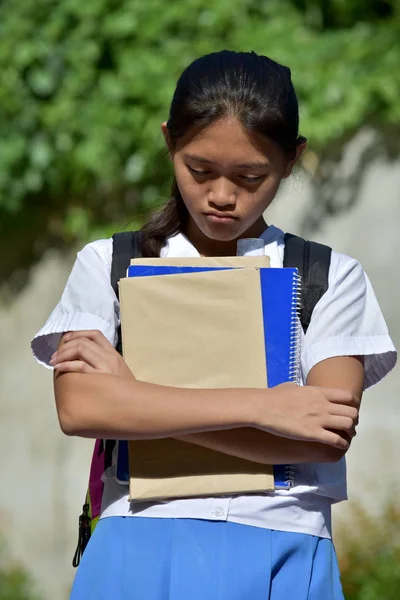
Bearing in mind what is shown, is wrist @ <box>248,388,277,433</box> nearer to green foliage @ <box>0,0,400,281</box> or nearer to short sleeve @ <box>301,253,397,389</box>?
short sleeve @ <box>301,253,397,389</box>

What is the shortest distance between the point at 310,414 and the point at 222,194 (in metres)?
0.44

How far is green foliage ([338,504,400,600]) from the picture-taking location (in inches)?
169

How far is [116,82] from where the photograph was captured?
4844 mm

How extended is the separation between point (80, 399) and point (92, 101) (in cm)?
306

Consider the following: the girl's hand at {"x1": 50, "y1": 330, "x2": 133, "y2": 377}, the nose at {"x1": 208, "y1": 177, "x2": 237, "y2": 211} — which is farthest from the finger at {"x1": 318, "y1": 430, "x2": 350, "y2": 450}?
the nose at {"x1": 208, "y1": 177, "x2": 237, "y2": 211}

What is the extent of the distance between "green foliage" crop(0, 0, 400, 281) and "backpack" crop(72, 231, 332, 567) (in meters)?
2.32

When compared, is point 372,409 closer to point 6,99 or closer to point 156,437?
point 6,99

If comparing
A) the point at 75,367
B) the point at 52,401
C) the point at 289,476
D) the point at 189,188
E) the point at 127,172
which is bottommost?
the point at 289,476

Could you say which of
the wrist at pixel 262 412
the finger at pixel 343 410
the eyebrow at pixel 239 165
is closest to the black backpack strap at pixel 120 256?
the eyebrow at pixel 239 165

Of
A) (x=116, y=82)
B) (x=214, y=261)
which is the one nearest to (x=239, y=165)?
(x=214, y=261)

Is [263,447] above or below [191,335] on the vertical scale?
below

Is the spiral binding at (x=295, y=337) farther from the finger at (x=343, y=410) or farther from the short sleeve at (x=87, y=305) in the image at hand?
the short sleeve at (x=87, y=305)

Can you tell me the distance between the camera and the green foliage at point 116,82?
452cm

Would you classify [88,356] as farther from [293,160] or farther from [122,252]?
[293,160]
